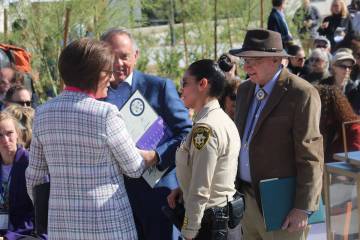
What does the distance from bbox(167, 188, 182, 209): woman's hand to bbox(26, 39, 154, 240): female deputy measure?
46cm

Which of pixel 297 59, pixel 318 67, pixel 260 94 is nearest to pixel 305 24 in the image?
pixel 297 59

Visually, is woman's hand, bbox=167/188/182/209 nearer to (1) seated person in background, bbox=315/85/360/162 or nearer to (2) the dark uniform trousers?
(2) the dark uniform trousers

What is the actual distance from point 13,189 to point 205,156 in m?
1.90

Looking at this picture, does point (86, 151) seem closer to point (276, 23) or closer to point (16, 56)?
point (16, 56)

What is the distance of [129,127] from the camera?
3.89m

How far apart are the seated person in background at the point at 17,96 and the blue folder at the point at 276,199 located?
133 inches

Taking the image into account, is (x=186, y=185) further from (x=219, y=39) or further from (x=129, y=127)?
(x=219, y=39)

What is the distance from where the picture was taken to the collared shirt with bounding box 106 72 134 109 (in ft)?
13.2

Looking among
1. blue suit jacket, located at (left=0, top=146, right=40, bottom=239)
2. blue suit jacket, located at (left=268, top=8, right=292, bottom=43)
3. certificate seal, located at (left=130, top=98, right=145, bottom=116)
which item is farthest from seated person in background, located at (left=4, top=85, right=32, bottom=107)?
blue suit jacket, located at (left=268, top=8, right=292, bottom=43)

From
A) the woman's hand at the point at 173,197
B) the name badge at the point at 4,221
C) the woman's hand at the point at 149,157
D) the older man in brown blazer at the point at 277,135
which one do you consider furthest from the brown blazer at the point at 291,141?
the name badge at the point at 4,221

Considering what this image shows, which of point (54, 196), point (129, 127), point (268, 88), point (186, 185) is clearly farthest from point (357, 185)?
point (54, 196)

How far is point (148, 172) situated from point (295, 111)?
0.87 meters

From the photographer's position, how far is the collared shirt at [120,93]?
402 centimetres

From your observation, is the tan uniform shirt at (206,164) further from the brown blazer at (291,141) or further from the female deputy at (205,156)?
the brown blazer at (291,141)
